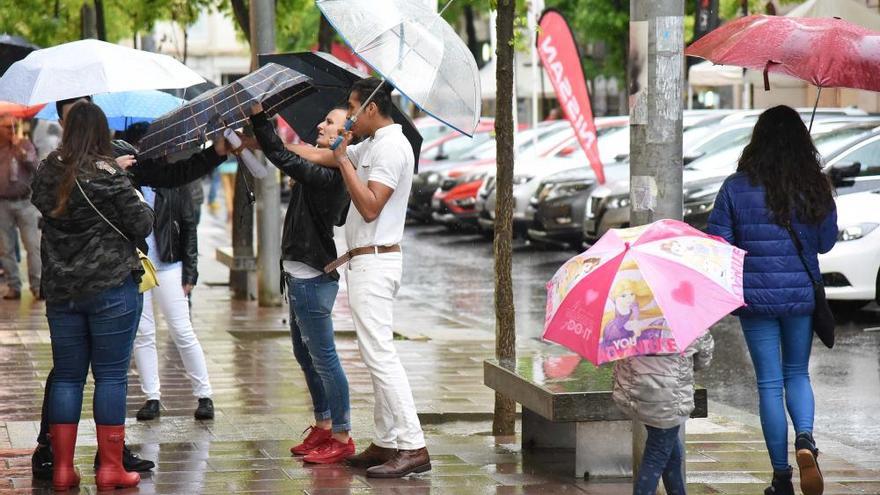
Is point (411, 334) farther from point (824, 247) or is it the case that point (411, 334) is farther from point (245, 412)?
point (824, 247)

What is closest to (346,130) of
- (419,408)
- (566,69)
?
(419,408)

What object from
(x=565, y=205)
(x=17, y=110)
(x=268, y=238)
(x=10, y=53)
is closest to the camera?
(x=10, y=53)

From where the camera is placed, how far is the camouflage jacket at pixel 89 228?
23.5 feet

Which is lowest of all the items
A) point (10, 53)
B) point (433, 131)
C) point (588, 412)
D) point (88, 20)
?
point (588, 412)

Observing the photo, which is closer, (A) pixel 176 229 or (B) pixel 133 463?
(B) pixel 133 463

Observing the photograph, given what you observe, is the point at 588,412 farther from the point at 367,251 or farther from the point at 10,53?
the point at 10,53

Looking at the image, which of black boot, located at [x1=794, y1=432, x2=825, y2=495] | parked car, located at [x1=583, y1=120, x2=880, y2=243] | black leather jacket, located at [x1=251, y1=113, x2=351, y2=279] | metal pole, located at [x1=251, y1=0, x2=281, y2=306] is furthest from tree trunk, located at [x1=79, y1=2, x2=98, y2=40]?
black boot, located at [x1=794, y1=432, x2=825, y2=495]

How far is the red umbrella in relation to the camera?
746 cm

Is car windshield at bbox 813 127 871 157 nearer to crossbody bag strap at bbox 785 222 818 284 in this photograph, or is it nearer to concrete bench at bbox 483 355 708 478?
concrete bench at bbox 483 355 708 478

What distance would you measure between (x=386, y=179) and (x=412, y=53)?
595mm

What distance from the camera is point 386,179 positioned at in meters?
7.44

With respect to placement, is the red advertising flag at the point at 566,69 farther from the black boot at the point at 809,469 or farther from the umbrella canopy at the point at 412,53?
the black boot at the point at 809,469

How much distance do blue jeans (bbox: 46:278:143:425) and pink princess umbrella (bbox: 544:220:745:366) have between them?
219cm

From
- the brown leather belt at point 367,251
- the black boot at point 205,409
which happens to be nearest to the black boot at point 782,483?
the brown leather belt at point 367,251
